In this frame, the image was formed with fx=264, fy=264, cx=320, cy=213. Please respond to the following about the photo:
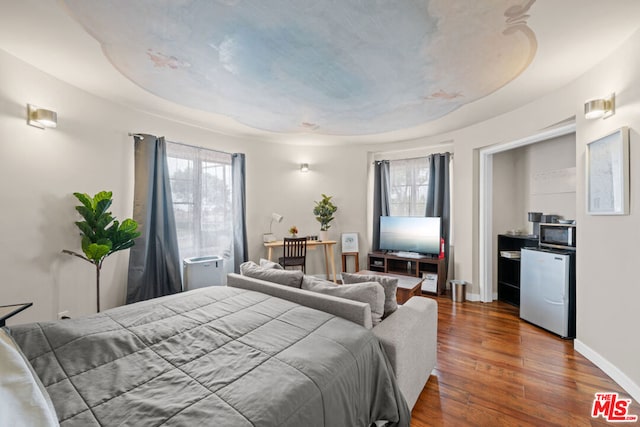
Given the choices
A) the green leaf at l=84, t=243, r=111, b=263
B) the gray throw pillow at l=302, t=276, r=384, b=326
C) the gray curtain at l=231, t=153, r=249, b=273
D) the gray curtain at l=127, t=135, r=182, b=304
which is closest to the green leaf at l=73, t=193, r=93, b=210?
the green leaf at l=84, t=243, r=111, b=263

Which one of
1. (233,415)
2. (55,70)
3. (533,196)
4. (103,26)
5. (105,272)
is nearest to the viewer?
(233,415)

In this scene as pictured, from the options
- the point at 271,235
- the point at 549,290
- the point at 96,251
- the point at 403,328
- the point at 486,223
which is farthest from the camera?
the point at 271,235

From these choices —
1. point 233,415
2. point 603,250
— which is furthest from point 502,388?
point 233,415

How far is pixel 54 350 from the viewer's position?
4.05ft

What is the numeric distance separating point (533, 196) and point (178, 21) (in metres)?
4.62

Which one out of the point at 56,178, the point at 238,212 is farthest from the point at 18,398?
the point at 238,212

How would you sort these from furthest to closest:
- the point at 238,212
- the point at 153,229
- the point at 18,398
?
the point at 238,212, the point at 153,229, the point at 18,398

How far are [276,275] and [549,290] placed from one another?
2.98m

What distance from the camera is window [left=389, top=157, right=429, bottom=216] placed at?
15.7 feet

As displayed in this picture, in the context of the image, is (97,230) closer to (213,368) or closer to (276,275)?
(276,275)

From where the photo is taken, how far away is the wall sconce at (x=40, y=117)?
242 centimetres

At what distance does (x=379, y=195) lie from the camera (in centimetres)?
511

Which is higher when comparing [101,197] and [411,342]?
[101,197]

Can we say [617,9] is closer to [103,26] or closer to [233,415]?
[233,415]
